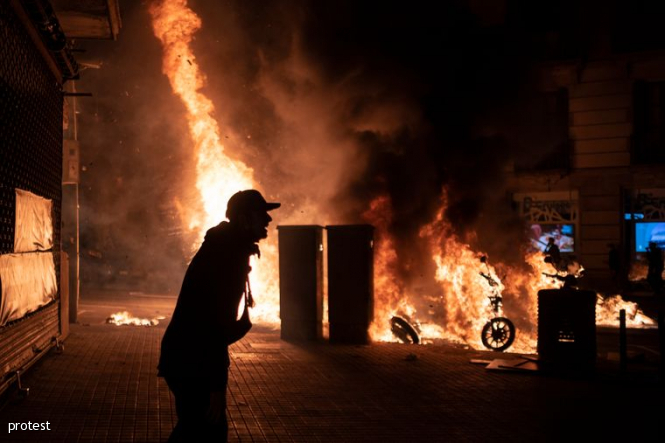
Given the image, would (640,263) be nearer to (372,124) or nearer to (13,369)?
(372,124)

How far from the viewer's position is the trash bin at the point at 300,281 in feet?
37.9

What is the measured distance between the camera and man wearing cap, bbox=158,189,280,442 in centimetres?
356

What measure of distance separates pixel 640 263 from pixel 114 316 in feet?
53.7

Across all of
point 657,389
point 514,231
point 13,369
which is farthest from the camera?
point 514,231

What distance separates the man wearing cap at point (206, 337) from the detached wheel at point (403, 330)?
928 centimetres

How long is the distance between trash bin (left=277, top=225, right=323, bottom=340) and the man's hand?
790 centimetres

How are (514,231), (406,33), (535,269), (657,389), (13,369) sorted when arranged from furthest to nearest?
1. (514,231)
2. (406,33)
3. (535,269)
4. (657,389)
5. (13,369)

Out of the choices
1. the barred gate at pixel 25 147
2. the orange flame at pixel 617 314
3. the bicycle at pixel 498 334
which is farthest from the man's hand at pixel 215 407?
the orange flame at pixel 617 314

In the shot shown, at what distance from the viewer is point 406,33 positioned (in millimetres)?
16516

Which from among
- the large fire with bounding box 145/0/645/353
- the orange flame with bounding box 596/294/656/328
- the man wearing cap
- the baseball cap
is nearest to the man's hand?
the man wearing cap

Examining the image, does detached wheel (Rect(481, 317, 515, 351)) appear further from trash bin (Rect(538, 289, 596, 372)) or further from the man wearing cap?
the man wearing cap

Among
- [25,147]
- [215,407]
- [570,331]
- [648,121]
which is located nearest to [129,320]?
[25,147]

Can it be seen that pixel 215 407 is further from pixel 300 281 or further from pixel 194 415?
pixel 300 281

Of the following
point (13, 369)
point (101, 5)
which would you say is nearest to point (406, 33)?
point (101, 5)
